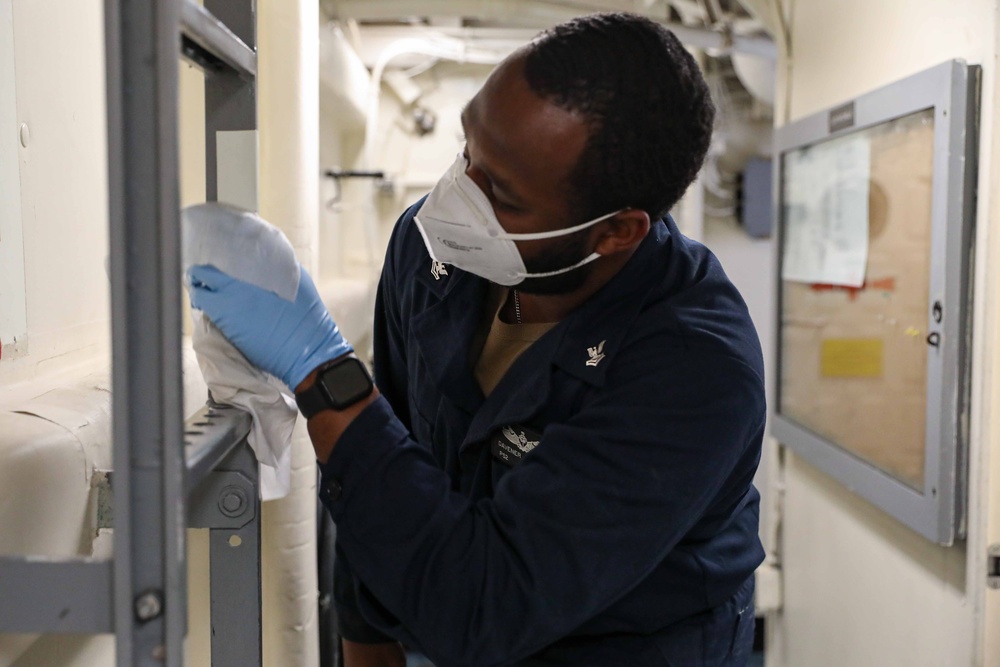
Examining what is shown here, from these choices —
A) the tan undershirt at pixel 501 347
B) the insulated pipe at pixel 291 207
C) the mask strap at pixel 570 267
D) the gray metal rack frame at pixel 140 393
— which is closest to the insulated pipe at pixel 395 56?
the insulated pipe at pixel 291 207

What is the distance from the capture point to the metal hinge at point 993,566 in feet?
5.05

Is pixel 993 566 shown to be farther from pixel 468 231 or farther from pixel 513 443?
pixel 468 231

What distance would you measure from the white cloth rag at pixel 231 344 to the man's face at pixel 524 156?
0.87ft

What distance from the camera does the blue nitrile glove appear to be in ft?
2.72

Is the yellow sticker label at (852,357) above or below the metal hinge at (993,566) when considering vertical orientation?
above

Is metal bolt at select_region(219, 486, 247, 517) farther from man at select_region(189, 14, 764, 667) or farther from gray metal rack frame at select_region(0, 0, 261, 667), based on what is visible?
gray metal rack frame at select_region(0, 0, 261, 667)

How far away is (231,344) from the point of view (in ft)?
2.89

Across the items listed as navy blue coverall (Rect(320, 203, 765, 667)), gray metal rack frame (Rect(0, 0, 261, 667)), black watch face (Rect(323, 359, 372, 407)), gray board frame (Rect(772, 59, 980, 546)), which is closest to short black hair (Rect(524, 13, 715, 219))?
navy blue coverall (Rect(320, 203, 765, 667))

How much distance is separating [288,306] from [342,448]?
0.51 ft

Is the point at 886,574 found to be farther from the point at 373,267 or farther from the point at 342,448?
the point at 373,267

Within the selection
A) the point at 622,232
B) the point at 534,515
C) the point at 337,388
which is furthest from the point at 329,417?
the point at 622,232

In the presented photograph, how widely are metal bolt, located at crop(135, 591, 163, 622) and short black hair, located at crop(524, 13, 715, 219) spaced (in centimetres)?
63

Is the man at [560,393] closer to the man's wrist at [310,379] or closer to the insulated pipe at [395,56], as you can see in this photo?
the man's wrist at [310,379]

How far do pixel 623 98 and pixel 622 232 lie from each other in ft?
0.61
